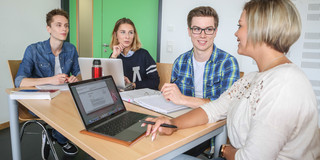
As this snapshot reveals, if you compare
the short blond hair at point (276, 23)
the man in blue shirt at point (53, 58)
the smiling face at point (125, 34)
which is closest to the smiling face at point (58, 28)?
the man in blue shirt at point (53, 58)

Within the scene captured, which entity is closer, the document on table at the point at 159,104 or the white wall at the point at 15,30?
the document on table at the point at 159,104

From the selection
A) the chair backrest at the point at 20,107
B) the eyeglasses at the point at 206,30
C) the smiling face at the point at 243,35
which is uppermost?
the eyeglasses at the point at 206,30

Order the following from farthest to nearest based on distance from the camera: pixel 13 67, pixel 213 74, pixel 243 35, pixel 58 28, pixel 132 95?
pixel 58 28
pixel 13 67
pixel 213 74
pixel 132 95
pixel 243 35

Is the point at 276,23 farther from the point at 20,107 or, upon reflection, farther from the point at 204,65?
the point at 20,107

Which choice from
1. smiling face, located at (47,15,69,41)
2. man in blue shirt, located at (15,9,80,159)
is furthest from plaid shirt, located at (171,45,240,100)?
smiling face, located at (47,15,69,41)

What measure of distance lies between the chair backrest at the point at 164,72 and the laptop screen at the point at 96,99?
1.04 m

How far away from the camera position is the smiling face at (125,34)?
219 cm

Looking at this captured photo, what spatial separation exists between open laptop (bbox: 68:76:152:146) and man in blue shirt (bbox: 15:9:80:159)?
957 millimetres

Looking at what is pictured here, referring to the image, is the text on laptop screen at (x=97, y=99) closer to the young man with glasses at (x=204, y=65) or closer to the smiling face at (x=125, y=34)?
the young man with glasses at (x=204, y=65)

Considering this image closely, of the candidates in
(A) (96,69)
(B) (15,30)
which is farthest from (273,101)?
(B) (15,30)

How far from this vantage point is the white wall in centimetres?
259

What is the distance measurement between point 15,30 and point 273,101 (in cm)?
304

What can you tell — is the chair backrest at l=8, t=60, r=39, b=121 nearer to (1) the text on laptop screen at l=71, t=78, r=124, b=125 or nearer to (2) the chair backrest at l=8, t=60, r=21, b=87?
(2) the chair backrest at l=8, t=60, r=21, b=87

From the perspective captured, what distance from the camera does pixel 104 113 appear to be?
922 millimetres
